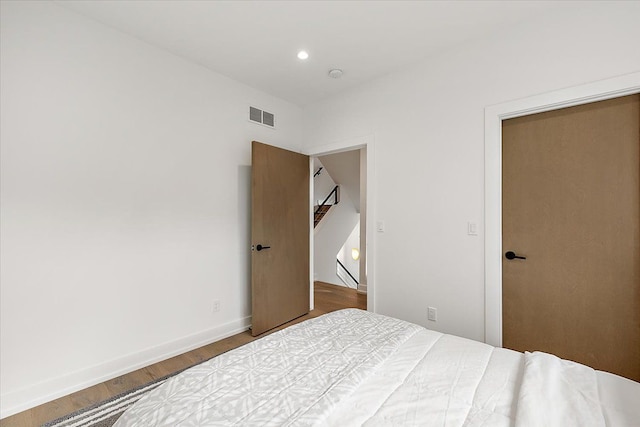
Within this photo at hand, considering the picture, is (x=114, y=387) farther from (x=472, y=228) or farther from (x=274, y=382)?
(x=472, y=228)

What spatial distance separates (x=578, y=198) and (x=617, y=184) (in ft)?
0.68

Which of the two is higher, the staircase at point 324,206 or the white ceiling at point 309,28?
the white ceiling at point 309,28

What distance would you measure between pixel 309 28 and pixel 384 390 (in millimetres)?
2357

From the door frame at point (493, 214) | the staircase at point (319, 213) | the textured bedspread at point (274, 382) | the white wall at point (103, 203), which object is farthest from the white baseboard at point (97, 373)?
the staircase at point (319, 213)

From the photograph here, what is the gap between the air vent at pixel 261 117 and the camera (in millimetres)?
3176

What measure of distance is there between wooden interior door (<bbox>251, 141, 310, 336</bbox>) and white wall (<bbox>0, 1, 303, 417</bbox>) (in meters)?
0.27

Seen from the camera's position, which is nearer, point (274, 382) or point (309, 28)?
point (274, 382)

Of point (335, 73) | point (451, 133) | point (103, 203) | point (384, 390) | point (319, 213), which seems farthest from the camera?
point (319, 213)

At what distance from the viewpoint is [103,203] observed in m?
2.14

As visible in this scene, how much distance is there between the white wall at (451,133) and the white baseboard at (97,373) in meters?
1.76

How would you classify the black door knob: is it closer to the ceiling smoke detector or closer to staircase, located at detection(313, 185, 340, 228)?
the ceiling smoke detector

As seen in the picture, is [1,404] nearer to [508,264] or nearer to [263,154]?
[263,154]

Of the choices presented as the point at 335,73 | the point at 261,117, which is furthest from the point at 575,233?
the point at 261,117

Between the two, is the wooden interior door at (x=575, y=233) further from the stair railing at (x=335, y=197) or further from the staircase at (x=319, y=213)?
the staircase at (x=319, y=213)
